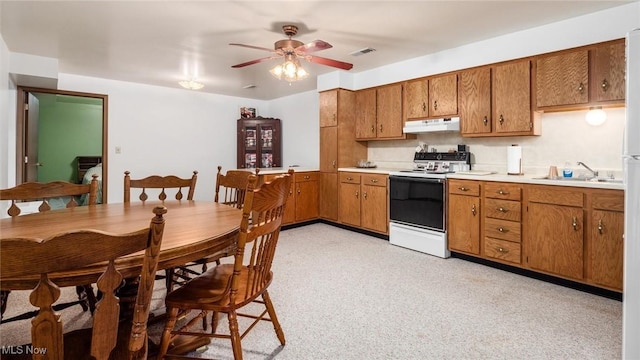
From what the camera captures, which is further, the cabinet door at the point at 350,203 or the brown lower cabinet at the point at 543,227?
the cabinet door at the point at 350,203

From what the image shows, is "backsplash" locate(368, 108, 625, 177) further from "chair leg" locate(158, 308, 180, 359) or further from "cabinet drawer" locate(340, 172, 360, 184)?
"chair leg" locate(158, 308, 180, 359)

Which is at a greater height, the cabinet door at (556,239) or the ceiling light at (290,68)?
the ceiling light at (290,68)

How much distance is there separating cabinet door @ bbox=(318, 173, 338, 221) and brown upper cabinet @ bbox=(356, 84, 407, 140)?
0.77 metres

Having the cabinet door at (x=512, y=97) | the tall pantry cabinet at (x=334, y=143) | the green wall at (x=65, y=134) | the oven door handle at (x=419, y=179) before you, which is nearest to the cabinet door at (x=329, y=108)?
the tall pantry cabinet at (x=334, y=143)

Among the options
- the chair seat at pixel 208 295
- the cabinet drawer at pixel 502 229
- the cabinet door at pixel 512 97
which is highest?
the cabinet door at pixel 512 97

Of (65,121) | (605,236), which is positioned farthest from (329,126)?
(65,121)

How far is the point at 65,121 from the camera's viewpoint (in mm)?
6988

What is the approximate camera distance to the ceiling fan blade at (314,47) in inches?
104

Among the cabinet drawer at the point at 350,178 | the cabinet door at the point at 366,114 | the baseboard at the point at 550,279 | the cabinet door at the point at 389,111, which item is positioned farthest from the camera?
the cabinet door at the point at 366,114

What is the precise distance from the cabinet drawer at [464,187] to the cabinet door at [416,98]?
1039 mm

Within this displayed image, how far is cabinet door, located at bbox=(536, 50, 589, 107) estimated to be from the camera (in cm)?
284

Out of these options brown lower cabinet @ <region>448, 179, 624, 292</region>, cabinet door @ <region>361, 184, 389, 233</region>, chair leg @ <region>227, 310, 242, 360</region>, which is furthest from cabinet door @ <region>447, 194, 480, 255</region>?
chair leg @ <region>227, 310, 242, 360</region>

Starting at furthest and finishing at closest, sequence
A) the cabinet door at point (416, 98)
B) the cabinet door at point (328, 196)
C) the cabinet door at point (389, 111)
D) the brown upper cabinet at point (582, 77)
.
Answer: the cabinet door at point (328, 196), the cabinet door at point (389, 111), the cabinet door at point (416, 98), the brown upper cabinet at point (582, 77)

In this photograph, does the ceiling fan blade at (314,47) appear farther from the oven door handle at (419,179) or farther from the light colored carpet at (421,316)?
the light colored carpet at (421,316)
